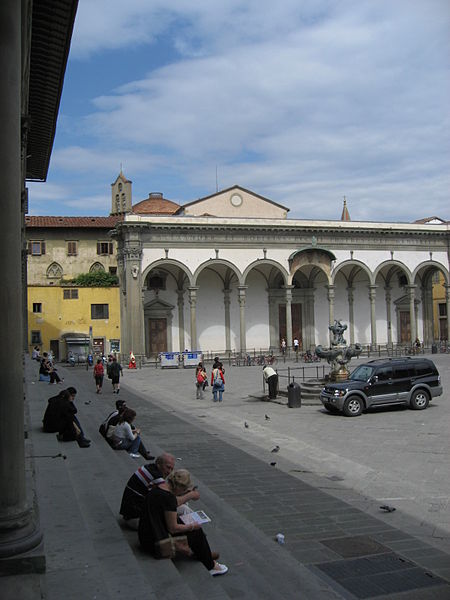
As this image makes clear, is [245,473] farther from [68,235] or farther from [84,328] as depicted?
[68,235]

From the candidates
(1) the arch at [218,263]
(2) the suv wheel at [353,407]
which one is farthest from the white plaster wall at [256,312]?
(2) the suv wheel at [353,407]

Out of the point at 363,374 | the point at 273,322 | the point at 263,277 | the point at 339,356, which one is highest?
the point at 263,277

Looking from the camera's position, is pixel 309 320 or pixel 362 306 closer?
pixel 309 320

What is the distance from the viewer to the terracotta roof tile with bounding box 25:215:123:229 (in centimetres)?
4934

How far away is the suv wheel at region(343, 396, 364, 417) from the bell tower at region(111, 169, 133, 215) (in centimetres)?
4030

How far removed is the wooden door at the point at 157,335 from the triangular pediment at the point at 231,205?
8008 millimetres

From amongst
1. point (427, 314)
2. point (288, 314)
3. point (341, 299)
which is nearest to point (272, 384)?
point (288, 314)

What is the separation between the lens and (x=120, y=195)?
55906mm

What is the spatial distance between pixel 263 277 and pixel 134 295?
10777mm

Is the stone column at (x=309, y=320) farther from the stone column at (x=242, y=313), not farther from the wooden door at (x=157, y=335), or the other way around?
the wooden door at (x=157, y=335)

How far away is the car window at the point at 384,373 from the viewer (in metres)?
15.8

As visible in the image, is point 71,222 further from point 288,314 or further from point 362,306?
point 362,306

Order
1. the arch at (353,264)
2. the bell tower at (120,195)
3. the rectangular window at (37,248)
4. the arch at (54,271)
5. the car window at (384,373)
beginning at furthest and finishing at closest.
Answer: the bell tower at (120,195) < the arch at (54,271) < the rectangular window at (37,248) < the arch at (353,264) < the car window at (384,373)

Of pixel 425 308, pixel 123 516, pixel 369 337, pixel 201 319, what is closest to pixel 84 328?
pixel 201 319
